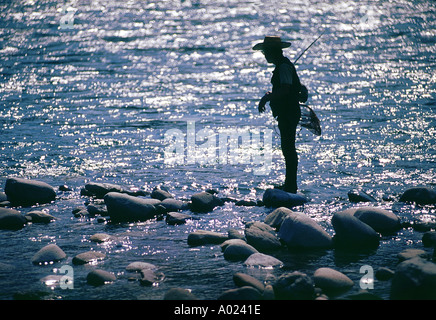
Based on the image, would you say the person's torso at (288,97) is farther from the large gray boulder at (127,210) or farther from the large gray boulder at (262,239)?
the large gray boulder at (127,210)

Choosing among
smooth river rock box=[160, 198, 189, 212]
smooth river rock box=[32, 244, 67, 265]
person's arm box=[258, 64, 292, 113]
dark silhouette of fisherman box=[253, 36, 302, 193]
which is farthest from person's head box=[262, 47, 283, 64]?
smooth river rock box=[32, 244, 67, 265]

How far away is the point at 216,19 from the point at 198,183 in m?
23.7

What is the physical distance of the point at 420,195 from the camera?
330 inches

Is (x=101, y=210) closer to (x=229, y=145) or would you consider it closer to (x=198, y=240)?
(x=198, y=240)

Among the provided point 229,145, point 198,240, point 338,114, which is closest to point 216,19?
point 338,114

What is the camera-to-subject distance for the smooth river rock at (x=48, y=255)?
6.62 metres

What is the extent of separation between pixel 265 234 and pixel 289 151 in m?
2.16

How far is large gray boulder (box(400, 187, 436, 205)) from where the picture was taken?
8.32 meters

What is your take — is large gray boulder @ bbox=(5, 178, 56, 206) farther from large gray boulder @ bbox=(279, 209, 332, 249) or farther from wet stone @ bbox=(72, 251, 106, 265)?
large gray boulder @ bbox=(279, 209, 332, 249)

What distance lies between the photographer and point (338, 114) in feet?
46.9

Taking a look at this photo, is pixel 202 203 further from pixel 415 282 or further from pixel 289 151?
pixel 415 282

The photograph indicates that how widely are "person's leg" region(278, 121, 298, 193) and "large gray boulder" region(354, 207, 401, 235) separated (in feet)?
5.29

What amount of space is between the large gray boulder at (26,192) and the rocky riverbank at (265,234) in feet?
0.05

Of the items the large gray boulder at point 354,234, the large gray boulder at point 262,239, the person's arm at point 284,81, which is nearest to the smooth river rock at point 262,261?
the large gray boulder at point 262,239
